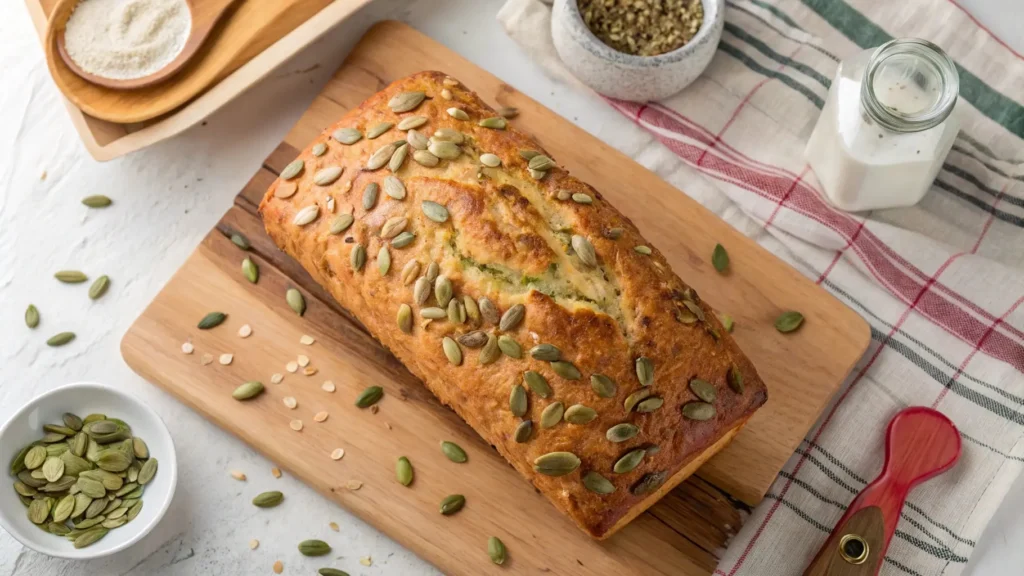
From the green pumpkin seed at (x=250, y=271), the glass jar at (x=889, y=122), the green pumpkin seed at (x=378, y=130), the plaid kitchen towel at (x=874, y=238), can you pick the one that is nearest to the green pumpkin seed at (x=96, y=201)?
the green pumpkin seed at (x=250, y=271)

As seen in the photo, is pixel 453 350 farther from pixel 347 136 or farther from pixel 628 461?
pixel 347 136

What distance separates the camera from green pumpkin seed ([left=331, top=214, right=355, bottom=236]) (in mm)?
2500

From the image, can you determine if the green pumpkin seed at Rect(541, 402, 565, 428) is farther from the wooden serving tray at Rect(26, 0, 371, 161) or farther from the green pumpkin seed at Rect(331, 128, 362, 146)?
the wooden serving tray at Rect(26, 0, 371, 161)

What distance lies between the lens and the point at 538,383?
2.32 m

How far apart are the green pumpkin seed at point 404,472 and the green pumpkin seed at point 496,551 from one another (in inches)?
11.6

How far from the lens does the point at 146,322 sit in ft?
9.25

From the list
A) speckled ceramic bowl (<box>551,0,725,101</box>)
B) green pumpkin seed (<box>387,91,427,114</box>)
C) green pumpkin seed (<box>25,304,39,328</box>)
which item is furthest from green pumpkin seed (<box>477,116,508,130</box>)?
green pumpkin seed (<box>25,304,39,328</box>)

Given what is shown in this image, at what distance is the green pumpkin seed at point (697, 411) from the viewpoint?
7.76 ft

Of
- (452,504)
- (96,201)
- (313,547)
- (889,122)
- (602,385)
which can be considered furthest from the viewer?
(96,201)

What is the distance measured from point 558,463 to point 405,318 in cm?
55

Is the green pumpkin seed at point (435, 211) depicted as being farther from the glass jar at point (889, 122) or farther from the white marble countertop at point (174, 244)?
the glass jar at point (889, 122)

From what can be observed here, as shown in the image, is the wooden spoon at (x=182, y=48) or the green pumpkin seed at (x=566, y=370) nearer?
the green pumpkin seed at (x=566, y=370)

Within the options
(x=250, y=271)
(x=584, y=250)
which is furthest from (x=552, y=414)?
(x=250, y=271)

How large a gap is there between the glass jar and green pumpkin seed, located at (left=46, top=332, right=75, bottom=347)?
2.45 meters
